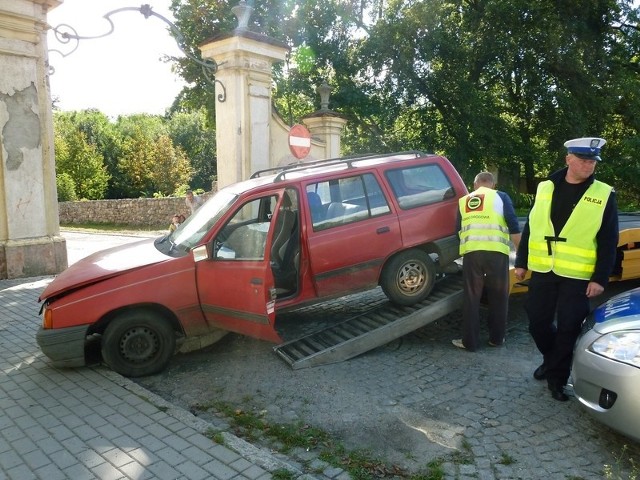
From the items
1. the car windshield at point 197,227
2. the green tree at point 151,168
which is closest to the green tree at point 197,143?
the green tree at point 151,168

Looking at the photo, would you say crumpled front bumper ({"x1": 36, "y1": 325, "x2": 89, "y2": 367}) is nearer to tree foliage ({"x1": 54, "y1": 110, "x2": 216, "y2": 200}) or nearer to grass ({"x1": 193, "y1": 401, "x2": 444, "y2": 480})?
grass ({"x1": 193, "y1": 401, "x2": 444, "y2": 480})

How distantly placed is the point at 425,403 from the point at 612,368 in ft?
4.79

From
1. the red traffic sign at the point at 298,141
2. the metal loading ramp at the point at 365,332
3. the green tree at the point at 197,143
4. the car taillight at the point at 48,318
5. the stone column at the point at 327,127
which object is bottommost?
the metal loading ramp at the point at 365,332

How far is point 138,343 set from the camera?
487 centimetres

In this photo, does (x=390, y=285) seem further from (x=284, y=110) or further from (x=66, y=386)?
(x=284, y=110)

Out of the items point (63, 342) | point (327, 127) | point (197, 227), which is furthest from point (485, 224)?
point (327, 127)

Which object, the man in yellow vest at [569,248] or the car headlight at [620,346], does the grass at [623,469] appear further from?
the man in yellow vest at [569,248]

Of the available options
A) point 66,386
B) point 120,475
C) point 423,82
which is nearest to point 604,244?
point 120,475

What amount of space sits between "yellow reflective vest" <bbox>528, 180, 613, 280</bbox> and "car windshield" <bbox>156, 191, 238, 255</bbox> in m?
2.92

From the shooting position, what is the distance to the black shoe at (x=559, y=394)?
418 centimetres

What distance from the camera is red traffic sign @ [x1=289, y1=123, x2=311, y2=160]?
9703 millimetres

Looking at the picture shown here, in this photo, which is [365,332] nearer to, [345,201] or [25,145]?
[345,201]

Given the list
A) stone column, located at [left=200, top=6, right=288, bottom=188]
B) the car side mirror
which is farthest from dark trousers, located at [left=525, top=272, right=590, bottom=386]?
stone column, located at [left=200, top=6, right=288, bottom=188]

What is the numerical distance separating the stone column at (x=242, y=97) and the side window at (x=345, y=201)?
4.68 meters
